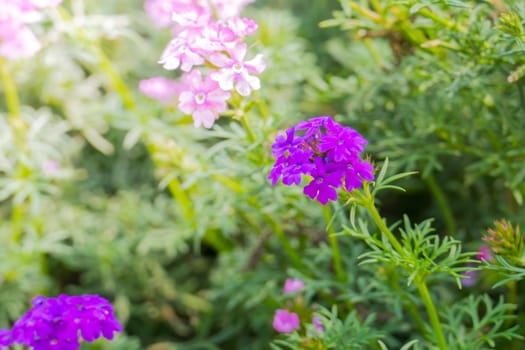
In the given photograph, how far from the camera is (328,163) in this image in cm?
128

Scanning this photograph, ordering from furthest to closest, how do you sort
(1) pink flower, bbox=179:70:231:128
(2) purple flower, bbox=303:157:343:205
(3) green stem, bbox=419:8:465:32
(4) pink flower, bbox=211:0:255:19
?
(4) pink flower, bbox=211:0:255:19
(3) green stem, bbox=419:8:465:32
(1) pink flower, bbox=179:70:231:128
(2) purple flower, bbox=303:157:343:205

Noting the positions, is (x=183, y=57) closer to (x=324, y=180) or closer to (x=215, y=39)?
(x=215, y=39)

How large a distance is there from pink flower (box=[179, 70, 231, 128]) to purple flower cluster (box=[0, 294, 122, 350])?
459 millimetres

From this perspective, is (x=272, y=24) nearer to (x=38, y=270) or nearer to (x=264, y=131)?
(x=264, y=131)

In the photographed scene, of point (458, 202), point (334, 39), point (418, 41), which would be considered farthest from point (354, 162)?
point (334, 39)

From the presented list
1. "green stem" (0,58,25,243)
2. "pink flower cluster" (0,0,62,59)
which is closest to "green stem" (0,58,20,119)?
"green stem" (0,58,25,243)

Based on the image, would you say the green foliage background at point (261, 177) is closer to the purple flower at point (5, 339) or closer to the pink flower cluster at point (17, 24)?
the pink flower cluster at point (17, 24)

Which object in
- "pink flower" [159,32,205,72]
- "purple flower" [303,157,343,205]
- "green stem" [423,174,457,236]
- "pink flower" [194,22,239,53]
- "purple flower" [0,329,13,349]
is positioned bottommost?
"green stem" [423,174,457,236]

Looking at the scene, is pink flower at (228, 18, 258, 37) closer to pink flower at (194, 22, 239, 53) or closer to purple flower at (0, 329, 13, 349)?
pink flower at (194, 22, 239, 53)

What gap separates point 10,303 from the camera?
2395 millimetres

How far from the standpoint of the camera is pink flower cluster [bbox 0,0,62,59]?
2.08m

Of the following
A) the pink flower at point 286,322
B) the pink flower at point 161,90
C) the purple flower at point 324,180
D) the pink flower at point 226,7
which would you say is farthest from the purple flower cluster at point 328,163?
the pink flower at point 161,90

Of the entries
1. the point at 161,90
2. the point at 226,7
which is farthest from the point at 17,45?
the point at 226,7

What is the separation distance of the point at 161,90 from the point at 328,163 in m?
1.38
